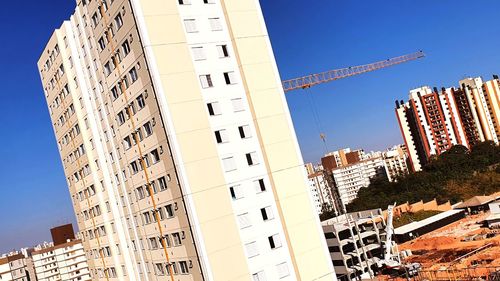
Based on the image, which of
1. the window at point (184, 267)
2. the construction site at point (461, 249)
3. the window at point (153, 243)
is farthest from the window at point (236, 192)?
the construction site at point (461, 249)

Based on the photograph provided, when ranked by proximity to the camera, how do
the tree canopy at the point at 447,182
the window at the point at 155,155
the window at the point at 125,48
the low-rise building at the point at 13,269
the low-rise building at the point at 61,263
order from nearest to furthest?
the window at the point at 155,155, the window at the point at 125,48, the tree canopy at the point at 447,182, the low-rise building at the point at 13,269, the low-rise building at the point at 61,263

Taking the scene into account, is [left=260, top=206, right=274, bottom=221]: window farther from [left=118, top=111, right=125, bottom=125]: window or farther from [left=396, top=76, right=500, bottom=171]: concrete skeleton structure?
[left=396, top=76, right=500, bottom=171]: concrete skeleton structure

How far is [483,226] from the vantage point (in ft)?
275

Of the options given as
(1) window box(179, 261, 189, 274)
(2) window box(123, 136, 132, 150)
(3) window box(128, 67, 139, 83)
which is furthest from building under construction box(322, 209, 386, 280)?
(3) window box(128, 67, 139, 83)

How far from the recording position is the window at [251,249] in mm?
30464

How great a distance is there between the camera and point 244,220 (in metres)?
30.9

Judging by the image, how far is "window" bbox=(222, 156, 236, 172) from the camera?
3084 cm

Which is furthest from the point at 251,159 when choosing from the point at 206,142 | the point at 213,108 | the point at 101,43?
the point at 101,43

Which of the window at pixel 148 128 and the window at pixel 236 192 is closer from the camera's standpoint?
the window at pixel 236 192

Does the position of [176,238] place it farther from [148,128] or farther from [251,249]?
[148,128]

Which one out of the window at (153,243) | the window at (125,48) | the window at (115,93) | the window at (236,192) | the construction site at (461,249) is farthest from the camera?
the construction site at (461,249)

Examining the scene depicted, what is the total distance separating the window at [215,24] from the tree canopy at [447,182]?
329ft

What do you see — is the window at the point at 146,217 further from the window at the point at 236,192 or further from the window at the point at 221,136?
the window at the point at 221,136

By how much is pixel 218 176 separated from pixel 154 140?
5165mm
